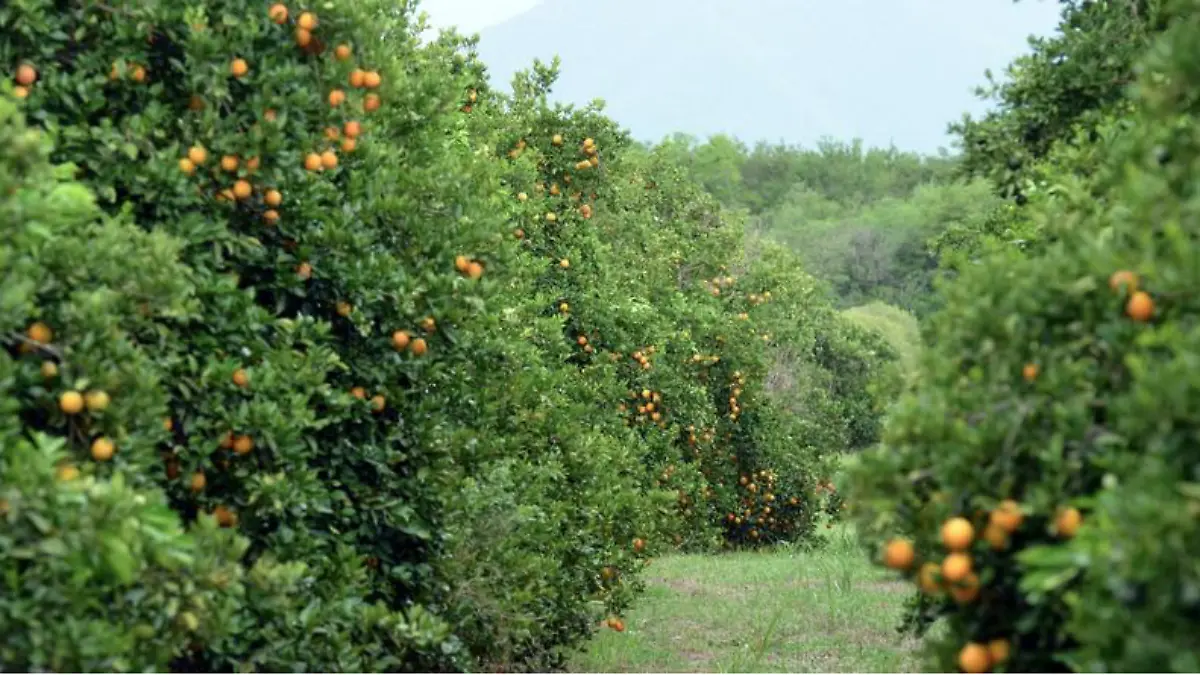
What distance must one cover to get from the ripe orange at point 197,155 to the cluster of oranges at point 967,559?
141 inches

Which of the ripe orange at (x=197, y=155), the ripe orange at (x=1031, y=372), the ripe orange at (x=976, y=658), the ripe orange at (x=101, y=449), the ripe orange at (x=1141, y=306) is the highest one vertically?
the ripe orange at (x=197, y=155)

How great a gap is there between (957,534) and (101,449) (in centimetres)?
291

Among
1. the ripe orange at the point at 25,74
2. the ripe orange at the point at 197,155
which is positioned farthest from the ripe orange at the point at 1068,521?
the ripe orange at the point at 25,74

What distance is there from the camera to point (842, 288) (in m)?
84.2

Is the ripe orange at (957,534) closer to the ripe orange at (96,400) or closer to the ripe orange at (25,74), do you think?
the ripe orange at (96,400)

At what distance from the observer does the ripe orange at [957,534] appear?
4.05 m

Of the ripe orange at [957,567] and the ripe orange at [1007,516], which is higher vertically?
the ripe orange at [1007,516]

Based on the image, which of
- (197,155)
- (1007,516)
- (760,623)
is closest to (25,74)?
(197,155)

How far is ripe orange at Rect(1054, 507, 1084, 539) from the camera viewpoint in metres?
3.84

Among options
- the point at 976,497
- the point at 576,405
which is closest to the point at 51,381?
the point at 976,497

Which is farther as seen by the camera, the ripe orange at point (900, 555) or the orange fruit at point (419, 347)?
the orange fruit at point (419, 347)

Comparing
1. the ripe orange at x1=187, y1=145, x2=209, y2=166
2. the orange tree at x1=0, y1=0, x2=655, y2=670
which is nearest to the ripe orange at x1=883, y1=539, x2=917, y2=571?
the orange tree at x1=0, y1=0, x2=655, y2=670

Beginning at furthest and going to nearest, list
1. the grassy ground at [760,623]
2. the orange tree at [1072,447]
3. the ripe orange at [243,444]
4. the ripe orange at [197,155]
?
the grassy ground at [760,623], the ripe orange at [197,155], the ripe orange at [243,444], the orange tree at [1072,447]

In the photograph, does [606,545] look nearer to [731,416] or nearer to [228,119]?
[228,119]
